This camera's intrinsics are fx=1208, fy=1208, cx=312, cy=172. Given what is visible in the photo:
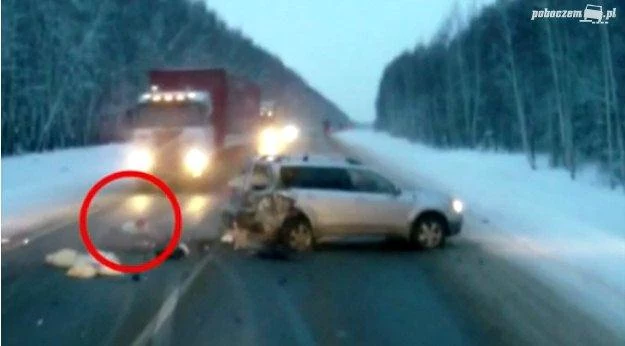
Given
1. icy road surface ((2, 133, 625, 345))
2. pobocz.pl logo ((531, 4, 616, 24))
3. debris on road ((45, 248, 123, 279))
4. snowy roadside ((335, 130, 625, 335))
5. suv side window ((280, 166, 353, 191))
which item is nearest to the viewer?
icy road surface ((2, 133, 625, 345))

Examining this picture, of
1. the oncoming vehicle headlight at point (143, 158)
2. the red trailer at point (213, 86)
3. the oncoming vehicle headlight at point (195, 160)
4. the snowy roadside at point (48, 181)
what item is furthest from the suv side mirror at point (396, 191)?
the red trailer at point (213, 86)

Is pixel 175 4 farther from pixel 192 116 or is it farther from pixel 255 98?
pixel 192 116

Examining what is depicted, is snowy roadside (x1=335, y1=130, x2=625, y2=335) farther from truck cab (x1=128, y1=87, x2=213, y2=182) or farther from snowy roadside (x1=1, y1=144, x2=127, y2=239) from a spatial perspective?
snowy roadside (x1=1, y1=144, x2=127, y2=239)

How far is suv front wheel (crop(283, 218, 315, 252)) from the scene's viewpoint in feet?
59.0

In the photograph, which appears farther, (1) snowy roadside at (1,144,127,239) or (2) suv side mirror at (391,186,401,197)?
(1) snowy roadside at (1,144,127,239)

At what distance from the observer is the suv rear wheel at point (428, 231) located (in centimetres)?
1852

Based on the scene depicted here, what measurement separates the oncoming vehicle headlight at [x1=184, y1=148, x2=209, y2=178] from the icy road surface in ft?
53.3

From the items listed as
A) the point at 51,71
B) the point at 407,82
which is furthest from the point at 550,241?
the point at 407,82

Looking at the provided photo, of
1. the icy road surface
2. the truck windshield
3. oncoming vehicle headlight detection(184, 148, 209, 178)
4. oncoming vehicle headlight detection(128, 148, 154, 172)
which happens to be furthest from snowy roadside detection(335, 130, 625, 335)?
oncoming vehicle headlight detection(128, 148, 154, 172)

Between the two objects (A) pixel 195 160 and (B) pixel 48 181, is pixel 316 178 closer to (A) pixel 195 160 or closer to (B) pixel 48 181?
(A) pixel 195 160

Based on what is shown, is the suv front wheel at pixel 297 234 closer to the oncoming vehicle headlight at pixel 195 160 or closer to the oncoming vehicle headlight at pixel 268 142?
the oncoming vehicle headlight at pixel 195 160

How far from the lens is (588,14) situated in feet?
108

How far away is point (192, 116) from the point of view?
35.9 m

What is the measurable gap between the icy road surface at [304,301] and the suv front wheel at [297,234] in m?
0.29
